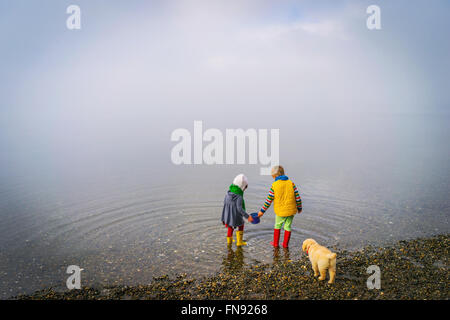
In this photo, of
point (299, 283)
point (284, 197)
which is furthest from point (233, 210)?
point (299, 283)

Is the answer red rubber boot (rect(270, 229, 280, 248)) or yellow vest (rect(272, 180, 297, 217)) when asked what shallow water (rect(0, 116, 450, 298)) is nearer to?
red rubber boot (rect(270, 229, 280, 248))

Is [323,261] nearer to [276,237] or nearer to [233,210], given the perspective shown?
[276,237]

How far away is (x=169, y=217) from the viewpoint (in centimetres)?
1452

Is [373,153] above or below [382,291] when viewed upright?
above

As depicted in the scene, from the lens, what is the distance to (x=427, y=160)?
28.4m

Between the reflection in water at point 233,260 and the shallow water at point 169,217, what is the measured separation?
1.3 inches

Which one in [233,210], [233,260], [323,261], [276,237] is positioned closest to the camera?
[323,261]

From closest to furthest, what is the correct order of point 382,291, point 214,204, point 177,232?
point 382,291 → point 177,232 → point 214,204

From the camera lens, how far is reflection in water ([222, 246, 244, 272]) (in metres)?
9.84

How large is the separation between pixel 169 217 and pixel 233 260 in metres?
5.00

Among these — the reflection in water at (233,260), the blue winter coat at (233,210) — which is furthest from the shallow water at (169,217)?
the blue winter coat at (233,210)
